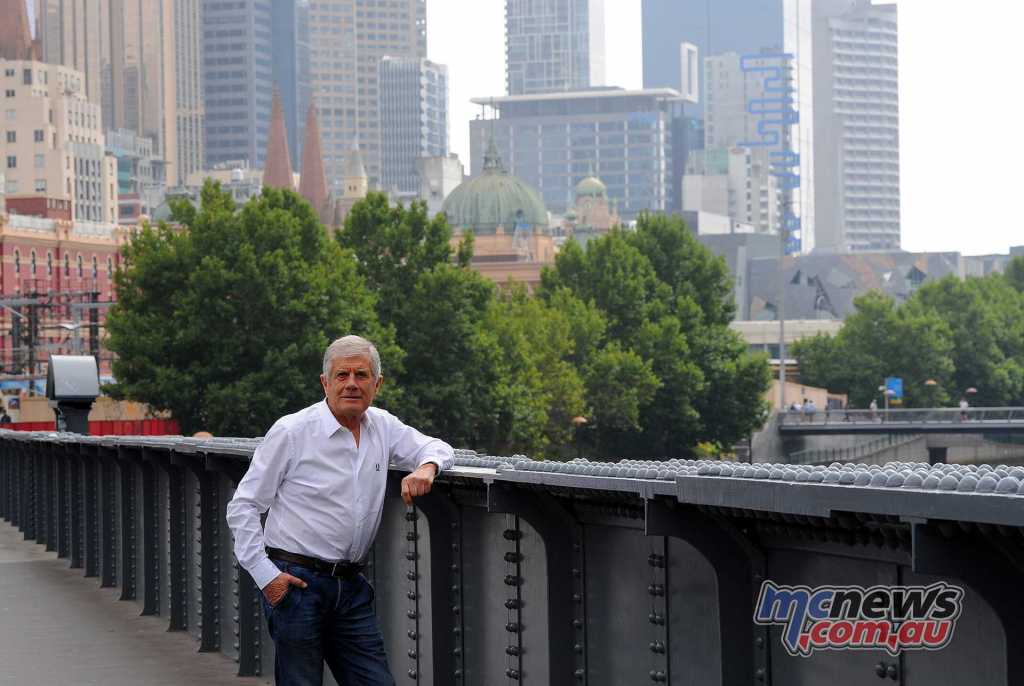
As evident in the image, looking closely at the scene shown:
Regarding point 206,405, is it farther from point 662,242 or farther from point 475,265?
point 475,265

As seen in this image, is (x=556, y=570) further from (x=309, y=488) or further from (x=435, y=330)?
(x=435, y=330)

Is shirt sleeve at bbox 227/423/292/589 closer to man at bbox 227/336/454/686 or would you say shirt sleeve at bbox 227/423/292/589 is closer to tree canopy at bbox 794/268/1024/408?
man at bbox 227/336/454/686

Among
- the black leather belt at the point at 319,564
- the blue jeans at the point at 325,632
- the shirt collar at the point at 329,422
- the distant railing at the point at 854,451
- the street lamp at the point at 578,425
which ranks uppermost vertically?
the shirt collar at the point at 329,422

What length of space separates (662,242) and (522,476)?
331ft

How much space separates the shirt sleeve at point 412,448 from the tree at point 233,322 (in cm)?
6627

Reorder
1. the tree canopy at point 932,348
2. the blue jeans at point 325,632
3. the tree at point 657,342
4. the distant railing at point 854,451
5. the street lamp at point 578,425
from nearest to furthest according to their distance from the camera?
the blue jeans at point 325,632
the street lamp at point 578,425
the tree at point 657,342
the distant railing at point 854,451
the tree canopy at point 932,348

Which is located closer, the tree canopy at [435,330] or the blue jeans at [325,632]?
the blue jeans at [325,632]

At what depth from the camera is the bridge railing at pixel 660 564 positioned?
6125 millimetres

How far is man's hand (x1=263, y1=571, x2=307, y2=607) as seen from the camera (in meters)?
8.37

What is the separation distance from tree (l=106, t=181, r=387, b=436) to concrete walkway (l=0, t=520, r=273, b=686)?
2113 inches

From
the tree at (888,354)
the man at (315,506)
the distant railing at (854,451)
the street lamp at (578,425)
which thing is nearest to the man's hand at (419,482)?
the man at (315,506)

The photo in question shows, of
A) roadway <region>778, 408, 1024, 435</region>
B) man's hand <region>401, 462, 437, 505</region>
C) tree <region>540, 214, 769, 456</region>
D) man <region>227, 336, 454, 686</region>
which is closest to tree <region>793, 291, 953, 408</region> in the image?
roadway <region>778, 408, 1024, 435</region>

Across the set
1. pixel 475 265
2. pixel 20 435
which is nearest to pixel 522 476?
pixel 20 435

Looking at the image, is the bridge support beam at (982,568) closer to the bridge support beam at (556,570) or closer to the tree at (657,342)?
the bridge support beam at (556,570)
